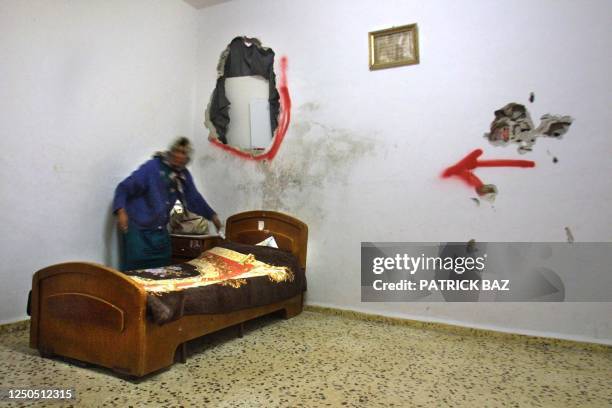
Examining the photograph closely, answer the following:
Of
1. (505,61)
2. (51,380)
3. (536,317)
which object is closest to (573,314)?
(536,317)

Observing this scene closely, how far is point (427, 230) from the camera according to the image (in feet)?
9.93

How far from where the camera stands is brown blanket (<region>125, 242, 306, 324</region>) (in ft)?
6.27

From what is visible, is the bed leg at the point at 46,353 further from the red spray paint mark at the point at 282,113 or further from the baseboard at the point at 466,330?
the red spray paint mark at the point at 282,113

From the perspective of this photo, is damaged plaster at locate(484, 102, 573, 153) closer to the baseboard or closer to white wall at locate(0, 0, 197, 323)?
the baseboard

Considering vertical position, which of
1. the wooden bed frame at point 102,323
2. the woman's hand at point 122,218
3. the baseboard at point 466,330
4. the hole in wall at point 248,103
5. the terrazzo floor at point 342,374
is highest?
the hole in wall at point 248,103

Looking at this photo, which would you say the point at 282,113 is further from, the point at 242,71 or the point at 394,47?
the point at 394,47

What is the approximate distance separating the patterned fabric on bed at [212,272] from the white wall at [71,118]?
75 centimetres

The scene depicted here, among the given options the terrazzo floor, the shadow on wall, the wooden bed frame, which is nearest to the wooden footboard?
the wooden bed frame

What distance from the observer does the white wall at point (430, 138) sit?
102 inches

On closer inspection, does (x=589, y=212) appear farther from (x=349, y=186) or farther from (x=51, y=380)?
(x=51, y=380)

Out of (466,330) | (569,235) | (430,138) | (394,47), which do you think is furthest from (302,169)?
(569,235)

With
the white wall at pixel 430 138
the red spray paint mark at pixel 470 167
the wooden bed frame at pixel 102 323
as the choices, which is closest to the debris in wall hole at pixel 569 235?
A: the white wall at pixel 430 138

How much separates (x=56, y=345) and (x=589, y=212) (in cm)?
327

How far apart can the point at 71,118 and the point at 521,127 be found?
3265mm
